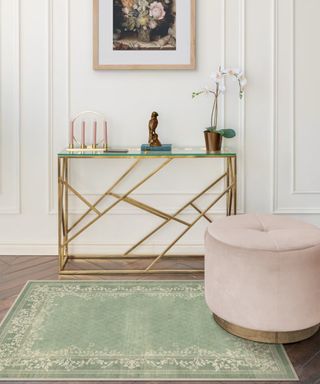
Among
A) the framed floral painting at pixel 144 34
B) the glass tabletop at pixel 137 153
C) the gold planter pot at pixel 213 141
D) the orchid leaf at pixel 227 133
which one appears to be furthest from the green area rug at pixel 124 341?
the framed floral painting at pixel 144 34

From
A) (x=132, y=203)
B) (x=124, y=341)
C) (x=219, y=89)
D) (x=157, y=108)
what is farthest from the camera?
(x=157, y=108)

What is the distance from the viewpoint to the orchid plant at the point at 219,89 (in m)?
3.35

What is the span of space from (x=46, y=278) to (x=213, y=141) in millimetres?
1321

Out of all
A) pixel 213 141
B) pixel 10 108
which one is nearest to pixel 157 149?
pixel 213 141

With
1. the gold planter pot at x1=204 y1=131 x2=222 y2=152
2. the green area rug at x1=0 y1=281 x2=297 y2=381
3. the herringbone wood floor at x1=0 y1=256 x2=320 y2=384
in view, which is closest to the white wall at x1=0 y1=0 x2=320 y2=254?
the herringbone wood floor at x1=0 y1=256 x2=320 y2=384

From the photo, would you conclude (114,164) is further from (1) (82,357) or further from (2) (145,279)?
Answer: (1) (82,357)

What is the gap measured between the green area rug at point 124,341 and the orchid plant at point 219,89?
3.41ft

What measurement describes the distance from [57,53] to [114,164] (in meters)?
0.83

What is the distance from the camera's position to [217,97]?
352 cm

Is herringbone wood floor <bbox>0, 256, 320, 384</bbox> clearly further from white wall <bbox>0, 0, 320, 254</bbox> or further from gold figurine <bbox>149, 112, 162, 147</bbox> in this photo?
gold figurine <bbox>149, 112, 162, 147</bbox>

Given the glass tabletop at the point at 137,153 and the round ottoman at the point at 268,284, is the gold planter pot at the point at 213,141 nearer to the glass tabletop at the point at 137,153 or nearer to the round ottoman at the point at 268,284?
the glass tabletop at the point at 137,153

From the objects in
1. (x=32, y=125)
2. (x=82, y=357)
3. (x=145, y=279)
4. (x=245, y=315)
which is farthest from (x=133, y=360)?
(x=32, y=125)

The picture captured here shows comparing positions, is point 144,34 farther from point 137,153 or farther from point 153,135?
point 137,153

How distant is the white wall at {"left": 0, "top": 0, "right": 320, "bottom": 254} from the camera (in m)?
3.51
